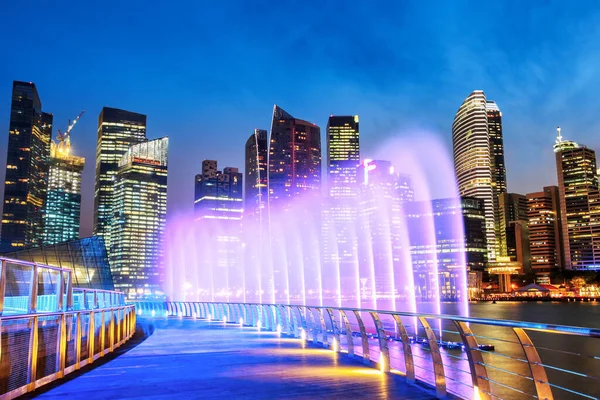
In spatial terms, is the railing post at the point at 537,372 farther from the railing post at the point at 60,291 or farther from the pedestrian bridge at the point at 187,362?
the railing post at the point at 60,291

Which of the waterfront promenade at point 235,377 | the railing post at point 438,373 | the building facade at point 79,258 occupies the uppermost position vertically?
the building facade at point 79,258

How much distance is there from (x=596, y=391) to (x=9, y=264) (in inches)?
1228

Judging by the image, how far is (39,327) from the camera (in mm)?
7902

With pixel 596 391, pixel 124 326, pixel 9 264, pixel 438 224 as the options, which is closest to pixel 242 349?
pixel 124 326

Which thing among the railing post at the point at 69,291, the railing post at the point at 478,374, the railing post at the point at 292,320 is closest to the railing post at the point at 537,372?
the railing post at the point at 478,374

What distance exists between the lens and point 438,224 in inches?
7854

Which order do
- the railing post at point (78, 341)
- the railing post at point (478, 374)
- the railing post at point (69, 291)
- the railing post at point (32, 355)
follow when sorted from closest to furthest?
the railing post at point (478, 374) → the railing post at point (32, 355) → the railing post at point (78, 341) → the railing post at point (69, 291)

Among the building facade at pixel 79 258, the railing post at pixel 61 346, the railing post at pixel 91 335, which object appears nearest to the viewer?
the railing post at pixel 61 346

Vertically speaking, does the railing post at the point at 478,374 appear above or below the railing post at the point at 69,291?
below

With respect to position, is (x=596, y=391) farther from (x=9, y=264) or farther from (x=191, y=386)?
(x=9, y=264)

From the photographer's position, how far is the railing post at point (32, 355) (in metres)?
7.59

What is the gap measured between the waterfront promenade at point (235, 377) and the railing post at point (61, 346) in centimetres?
33

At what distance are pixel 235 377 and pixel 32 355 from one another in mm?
3233

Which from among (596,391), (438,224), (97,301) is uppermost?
(438,224)
